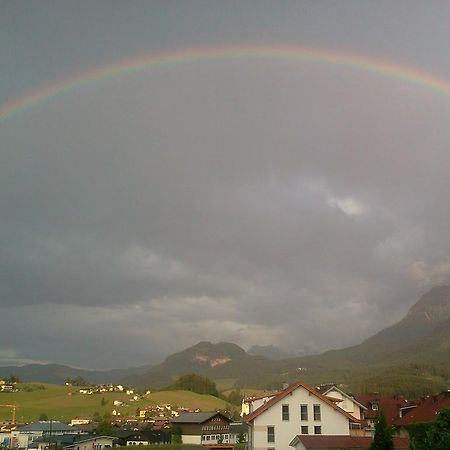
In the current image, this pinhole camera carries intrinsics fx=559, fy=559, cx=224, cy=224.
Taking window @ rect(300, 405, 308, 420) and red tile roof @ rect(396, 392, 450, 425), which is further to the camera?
window @ rect(300, 405, 308, 420)

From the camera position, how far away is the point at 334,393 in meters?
92.9

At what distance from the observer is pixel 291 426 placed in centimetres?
7256

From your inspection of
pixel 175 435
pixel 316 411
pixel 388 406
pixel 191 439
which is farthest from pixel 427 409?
pixel 191 439

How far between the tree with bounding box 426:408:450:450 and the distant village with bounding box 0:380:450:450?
0.58m

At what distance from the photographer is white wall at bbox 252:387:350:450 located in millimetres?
72062

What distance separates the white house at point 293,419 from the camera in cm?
7219

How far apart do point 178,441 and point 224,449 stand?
2581 cm

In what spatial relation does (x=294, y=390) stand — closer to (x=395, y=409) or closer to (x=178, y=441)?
(x=395, y=409)

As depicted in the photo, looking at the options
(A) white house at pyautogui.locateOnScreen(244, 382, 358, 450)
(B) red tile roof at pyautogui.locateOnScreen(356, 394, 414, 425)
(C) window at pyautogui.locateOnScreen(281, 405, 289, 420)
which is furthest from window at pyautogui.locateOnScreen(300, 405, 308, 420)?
(B) red tile roof at pyautogui.locateOnScreen(356, 394, 414, 425)

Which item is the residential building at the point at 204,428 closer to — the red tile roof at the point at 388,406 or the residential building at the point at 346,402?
the red tile roof at the point at 388,406

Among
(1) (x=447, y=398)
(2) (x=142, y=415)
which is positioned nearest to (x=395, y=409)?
(1) (x=447, y=398)

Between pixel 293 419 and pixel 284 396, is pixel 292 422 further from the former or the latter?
pixel 284 396

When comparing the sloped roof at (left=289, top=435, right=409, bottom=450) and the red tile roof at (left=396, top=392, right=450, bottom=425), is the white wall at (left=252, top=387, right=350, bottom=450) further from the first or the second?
the sloped roof at (left=289, top=435, right=409, bottom=450)

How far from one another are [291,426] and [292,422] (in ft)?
1.68
